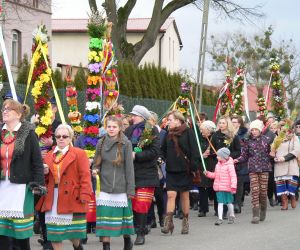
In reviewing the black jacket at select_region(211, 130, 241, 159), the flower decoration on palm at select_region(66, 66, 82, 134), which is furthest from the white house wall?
the black jacket at select_region(211, 130, 241, 159)

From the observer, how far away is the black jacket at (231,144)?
16.8 meters

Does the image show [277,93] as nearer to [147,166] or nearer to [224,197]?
[224,197]

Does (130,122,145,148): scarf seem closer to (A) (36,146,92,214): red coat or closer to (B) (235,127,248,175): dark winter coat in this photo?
(A) (36,146,92,214): red coat

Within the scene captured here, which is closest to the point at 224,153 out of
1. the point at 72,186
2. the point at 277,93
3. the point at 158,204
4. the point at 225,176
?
the point at 225,176

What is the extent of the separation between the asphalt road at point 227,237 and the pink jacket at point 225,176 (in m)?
0.64

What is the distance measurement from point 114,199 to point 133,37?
5943cm

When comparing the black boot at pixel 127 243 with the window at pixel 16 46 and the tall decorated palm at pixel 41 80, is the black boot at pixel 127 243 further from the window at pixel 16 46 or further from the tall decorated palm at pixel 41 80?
the window at pixel 16 46

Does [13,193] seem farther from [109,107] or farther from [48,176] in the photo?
[109,107]

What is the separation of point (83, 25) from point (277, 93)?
47.9 meters

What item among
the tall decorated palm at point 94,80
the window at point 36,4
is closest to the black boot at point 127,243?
the tall decorated palm at point 94,80

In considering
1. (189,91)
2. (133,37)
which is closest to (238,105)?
(189,91)

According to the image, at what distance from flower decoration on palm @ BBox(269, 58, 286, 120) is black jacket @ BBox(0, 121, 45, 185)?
15841mm

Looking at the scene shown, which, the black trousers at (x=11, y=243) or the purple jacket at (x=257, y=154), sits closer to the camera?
the black trousers at (x=11, y=243)

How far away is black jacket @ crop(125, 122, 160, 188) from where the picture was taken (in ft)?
40.9
